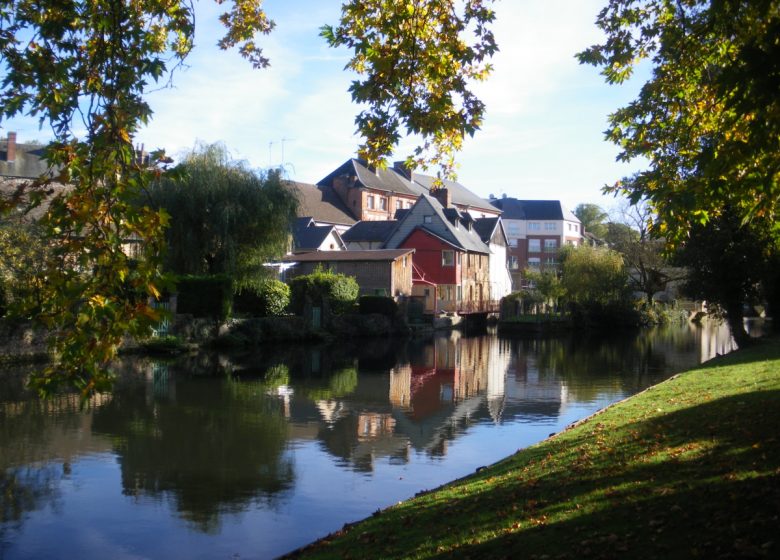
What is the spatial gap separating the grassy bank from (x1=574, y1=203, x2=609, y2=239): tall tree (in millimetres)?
116652

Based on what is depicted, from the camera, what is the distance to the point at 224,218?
122 feet

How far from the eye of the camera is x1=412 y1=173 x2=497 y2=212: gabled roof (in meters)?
94.6

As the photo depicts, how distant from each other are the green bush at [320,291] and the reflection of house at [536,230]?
61854 millimetres

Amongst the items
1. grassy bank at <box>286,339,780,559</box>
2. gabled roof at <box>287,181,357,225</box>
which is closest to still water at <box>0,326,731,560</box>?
grassy bank at <box>286,339,780,559</box>

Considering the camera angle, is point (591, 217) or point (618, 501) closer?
point (618, 501)

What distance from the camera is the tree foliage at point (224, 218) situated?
37.6 m

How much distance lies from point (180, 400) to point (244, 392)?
7.65 feet

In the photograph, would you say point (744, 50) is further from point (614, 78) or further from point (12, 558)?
point (12, 558)

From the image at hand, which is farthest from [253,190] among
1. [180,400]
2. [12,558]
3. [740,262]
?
[12,558]

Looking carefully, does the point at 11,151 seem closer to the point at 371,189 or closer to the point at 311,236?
the point at 311,236

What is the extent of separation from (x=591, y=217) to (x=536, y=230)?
27.7m

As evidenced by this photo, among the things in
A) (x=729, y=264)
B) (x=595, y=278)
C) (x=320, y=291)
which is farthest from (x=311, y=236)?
(x=729, y=264)

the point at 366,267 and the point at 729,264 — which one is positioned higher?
the point at 366,267

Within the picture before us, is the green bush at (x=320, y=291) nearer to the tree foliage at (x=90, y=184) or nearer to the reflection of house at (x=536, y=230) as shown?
the tree foliage at (x=90, y=184)
